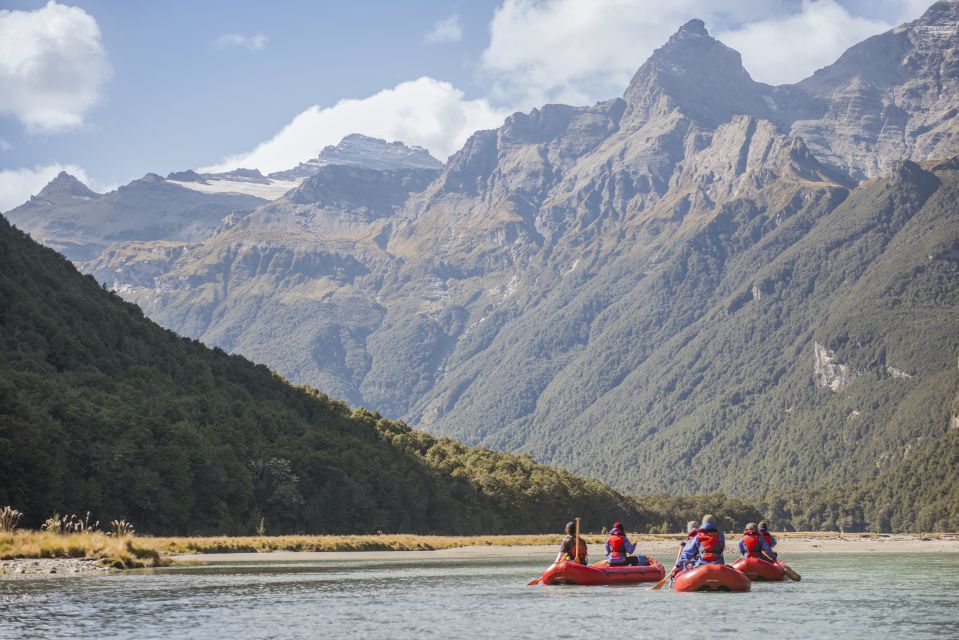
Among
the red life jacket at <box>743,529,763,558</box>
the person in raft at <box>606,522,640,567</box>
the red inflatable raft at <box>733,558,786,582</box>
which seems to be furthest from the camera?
the red life jacket at <box>743,529,763,558</box>

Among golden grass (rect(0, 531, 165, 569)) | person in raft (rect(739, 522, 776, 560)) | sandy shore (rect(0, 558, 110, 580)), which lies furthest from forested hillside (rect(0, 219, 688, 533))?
person in raft (rect(739, 522, 776, 560))

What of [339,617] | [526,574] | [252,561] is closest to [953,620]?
[339,617]

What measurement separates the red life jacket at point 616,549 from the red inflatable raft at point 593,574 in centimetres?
87

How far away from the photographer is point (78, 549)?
82.6 metres

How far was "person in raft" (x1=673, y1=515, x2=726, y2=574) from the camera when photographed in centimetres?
6569

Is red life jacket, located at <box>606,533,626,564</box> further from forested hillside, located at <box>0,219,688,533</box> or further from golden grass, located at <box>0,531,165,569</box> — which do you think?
forested hillside, located at <box>0,219,688,533</box>

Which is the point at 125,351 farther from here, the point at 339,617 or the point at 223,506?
the point at 339,617

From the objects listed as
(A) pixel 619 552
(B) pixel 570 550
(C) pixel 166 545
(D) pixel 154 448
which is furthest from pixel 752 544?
(D) pixel 154 448

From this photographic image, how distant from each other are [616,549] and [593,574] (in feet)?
10.7

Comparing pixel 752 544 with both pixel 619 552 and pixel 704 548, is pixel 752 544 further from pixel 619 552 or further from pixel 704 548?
pixel 704 548

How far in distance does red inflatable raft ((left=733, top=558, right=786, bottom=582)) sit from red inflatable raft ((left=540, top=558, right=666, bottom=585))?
6.11 metres

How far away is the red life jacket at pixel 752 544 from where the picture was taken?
7688 centimetres

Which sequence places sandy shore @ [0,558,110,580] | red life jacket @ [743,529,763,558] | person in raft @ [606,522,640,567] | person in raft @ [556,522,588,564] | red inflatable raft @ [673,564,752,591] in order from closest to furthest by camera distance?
1. red inflatable raft @ [673,564,752,591]
2. sandy shore @ [0,558,110,580]
3. person in raft @ [556,522,588,564]
4. person in raft @ [606,522,640,567]
5. red life jacket @ [743,529,763,558]

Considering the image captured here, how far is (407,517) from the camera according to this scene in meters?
180
